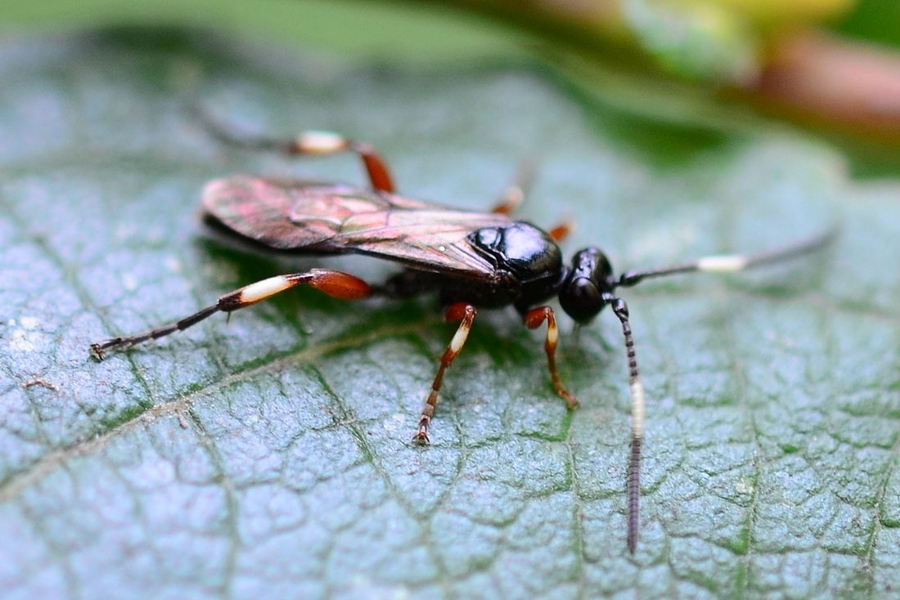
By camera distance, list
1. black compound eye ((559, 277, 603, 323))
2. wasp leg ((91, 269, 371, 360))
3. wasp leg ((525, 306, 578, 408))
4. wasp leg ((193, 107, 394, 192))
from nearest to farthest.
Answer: wasp leg ((91, 269, 371, 360)), wasp leg ((525, 306, 578, 408)), black compound eye ((559, 277, 603, 323)), wasp leg ((193, 107, 394, 192))

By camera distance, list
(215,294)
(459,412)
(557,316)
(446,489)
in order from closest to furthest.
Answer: (446,489) → (459,412) → (215,294) → (557,316)

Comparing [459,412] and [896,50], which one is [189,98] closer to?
[459,412]

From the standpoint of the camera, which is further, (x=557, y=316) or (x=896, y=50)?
(x=896, y=50)

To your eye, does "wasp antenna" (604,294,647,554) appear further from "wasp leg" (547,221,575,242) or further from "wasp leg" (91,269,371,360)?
"wasp leg" (91,269,371,360)

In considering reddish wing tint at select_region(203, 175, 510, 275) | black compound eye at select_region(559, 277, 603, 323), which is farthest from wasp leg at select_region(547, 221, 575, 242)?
black compound eye at select_region(559, 277, 603, 323)

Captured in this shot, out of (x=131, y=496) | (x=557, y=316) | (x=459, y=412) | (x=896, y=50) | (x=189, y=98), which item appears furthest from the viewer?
(x=896, y=50)

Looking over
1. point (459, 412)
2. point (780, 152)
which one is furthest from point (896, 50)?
point (459, 412)
